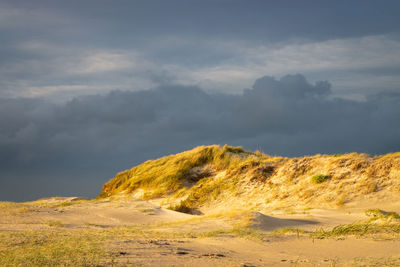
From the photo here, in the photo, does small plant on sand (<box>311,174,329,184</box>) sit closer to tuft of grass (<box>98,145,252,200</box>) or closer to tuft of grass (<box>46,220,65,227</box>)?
tuft of grass (<box>98,145,252,200</box>)

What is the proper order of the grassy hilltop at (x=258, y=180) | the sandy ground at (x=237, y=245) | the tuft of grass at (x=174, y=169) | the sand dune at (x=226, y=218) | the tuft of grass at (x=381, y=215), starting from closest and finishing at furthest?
1. the sandy ground at (x=237, y=245)
2. the sand dune at (x=226, y=218)
3. the tuft of grass at (x=381, y=215)
4. the grassy hilltop at (x=258, y=180)
5. the tuft of grass at (x=174, y=169)

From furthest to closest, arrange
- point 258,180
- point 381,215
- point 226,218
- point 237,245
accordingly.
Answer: point 258,180
point 226,218
point 381,215
point 237,245

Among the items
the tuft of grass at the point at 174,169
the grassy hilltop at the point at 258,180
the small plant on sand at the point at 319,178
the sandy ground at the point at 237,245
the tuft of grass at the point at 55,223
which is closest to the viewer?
the sandy ground at the point at 237,245

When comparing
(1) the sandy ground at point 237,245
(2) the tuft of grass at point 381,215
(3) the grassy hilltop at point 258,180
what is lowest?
(1) the sandy ground at point 237,245

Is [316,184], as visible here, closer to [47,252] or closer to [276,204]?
[276,204]

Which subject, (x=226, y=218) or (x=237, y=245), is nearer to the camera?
(x=237, y=245)

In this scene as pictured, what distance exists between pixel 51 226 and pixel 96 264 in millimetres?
5739

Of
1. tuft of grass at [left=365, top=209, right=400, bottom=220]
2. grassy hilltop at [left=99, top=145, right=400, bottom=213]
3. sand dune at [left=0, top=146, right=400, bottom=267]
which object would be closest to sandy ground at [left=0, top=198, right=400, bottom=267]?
sand dune at [left=0, top=146, right=400, bottom=267]

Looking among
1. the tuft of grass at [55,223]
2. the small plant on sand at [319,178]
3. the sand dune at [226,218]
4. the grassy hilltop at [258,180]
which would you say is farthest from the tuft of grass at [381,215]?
the tuft of grass at [55,223]

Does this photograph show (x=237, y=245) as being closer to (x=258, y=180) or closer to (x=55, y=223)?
(x=55, y=223)

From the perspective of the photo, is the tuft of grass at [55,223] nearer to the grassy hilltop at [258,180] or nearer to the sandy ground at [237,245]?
the sandy ground at [237,245]

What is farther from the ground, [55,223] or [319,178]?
[319,178]

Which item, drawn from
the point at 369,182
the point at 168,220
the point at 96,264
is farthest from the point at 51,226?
the point at 369,182

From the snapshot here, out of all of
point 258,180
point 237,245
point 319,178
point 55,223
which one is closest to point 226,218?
point 237,245
